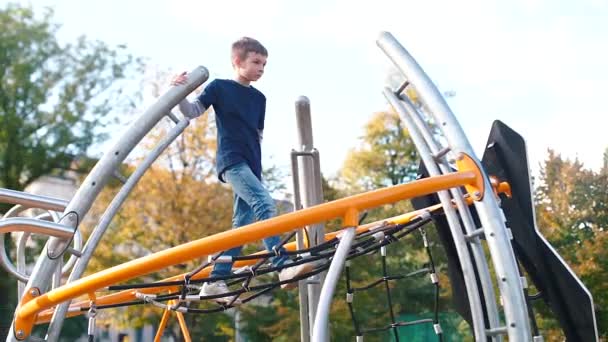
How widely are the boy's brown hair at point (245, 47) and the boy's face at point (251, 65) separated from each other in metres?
0.02

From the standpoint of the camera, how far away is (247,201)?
4355 mm

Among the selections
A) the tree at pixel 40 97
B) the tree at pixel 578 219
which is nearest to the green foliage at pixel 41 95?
the tree at pixel 40 97

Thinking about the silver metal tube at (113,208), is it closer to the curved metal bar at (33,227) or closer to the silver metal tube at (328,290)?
the curved metal bar at (33,227)

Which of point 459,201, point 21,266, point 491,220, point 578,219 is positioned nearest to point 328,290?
point 491,220

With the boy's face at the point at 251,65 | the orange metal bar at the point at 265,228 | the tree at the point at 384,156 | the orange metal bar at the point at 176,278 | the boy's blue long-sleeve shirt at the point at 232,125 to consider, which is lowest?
the orange metal bar at the point at 265,228

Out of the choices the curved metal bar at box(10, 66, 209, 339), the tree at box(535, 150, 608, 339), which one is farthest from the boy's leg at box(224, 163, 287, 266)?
the tree at box(535, 150, 608, 339)

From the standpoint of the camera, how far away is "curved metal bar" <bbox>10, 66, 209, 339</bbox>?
13.4 ft

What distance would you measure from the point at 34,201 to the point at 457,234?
2.23 meters

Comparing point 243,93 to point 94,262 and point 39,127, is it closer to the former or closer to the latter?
point 94,262

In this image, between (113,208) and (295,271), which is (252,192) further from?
(113,208)

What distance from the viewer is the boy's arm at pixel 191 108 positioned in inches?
173

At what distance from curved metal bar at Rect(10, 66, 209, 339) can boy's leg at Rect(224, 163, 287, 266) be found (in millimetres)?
491

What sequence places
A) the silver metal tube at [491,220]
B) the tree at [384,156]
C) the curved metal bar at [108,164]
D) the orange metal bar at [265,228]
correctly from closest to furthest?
the orange metal bar at [265,228]
the silver metal tube at [491,220]
the curved metal bar at [108,164]
the tree at [384,156]

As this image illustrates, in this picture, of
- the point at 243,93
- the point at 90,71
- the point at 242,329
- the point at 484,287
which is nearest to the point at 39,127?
the point at 90,71
